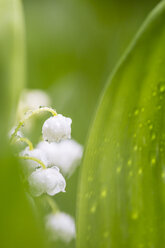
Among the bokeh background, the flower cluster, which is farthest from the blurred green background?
the flower cluster

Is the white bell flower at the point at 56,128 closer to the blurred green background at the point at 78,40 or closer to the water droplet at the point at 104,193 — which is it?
the water droplet at the point at 104,193

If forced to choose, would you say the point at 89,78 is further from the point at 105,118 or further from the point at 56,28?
the point at 105,118

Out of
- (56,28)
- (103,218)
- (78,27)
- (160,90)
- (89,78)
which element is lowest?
(103,218)

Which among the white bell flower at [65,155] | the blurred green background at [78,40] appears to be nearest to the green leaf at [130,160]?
the white bell flower at [65,155]

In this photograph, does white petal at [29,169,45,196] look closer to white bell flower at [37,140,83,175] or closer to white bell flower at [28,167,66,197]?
white bell flower at [28,167,66,197]

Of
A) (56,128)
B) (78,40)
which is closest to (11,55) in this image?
(56,128)

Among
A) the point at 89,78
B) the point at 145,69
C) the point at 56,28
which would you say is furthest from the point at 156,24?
the point at 56,28
